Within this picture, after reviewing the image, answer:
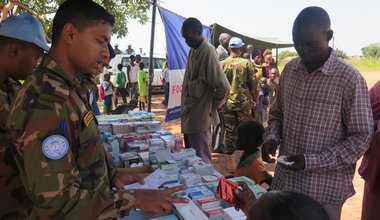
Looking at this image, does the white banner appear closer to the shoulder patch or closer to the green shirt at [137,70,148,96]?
the shoulder patch

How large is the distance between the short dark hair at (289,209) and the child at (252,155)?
156cm

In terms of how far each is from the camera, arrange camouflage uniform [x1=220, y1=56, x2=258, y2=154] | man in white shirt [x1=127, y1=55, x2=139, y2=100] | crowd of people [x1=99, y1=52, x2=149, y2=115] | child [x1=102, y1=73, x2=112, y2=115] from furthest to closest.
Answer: man in white shirt [x1=127, y1=55, x2=139, y2=100] < crowd of people [x1=99, y1=52, x2=149, y2=115] < child [x1=102, y1=73, x2=112, y2=115] < camouflage uniform [x1=220, y1=56, x2=258, y2=154]

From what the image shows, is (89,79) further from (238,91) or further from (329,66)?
(238,91)

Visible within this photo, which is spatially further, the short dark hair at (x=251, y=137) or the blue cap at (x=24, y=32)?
the short dark hair at (x=251, y=137)

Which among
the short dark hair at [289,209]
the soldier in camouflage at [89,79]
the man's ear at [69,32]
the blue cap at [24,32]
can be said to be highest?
the blue cap at [24,32]

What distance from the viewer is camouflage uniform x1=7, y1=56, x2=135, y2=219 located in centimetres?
103

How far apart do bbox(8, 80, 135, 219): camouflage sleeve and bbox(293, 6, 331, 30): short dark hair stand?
1232 mm

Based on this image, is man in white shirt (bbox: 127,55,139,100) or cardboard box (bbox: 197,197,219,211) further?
man in white shirt (bbox: 127,55,139,100)

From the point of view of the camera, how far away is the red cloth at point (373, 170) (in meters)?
1.74

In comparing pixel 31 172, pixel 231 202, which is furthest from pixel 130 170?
pixel 31 172

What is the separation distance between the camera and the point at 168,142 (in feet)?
8.62

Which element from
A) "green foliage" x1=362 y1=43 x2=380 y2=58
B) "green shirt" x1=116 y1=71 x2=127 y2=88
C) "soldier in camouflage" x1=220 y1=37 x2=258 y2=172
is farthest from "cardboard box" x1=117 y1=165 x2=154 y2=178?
"green foliage" x1=362 y1=43 x2=380 y2=58

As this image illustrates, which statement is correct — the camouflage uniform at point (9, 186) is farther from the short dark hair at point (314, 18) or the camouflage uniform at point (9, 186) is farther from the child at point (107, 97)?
the child at point (107, 97)

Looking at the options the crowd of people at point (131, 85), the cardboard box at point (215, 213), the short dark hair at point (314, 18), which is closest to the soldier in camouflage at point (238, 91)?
the short dark hair at point (314, 18)
